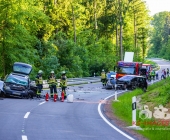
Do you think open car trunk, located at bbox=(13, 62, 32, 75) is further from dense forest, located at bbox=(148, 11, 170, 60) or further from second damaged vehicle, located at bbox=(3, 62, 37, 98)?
dense forest, located at bbox=(148, 11, 170, 60)

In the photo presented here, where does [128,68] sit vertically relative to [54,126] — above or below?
above

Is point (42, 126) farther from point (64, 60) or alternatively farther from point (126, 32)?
point (126, 32)

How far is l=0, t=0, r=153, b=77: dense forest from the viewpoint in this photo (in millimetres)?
37188

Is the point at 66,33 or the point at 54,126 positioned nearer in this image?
the point at 54,126

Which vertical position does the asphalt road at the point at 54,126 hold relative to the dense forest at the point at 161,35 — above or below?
below

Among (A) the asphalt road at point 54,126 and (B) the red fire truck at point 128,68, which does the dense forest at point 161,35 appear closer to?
(B) the red fire truck at point 128,68

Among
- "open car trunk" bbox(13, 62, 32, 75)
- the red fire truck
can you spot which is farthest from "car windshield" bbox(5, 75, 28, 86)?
the red fire truck

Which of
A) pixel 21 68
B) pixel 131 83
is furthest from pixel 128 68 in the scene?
pixel 21 68

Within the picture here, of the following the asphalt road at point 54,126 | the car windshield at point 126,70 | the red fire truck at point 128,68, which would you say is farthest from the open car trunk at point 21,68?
the car windshield at point 126,70

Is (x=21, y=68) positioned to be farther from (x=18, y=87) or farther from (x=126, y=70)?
(x=126, y=70)

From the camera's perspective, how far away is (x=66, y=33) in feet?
203

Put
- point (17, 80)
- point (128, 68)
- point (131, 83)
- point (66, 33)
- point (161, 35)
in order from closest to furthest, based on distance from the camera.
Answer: point (17, 80), point (131, 83), point (128, 68), point (66, 33), point (161, 35)

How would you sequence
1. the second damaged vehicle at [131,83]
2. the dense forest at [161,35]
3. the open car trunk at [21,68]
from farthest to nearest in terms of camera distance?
the dense forest at [161,35] < the second damaged vehicle at [131,83] < the open car trunk at [21,68]

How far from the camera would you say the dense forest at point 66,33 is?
3719cm
